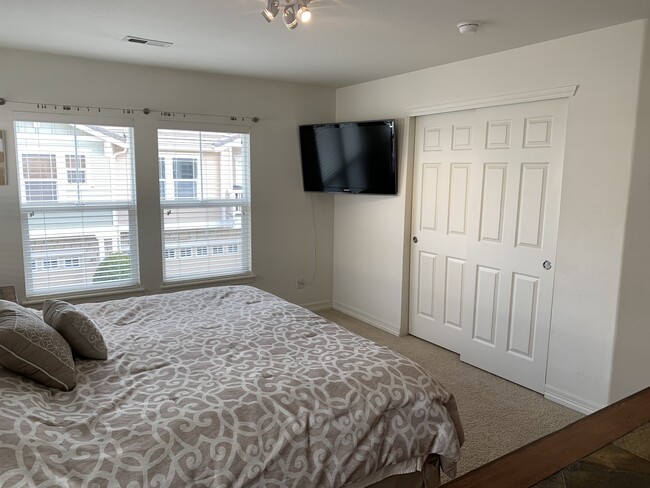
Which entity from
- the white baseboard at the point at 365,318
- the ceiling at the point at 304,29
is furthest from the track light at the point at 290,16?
the white baseboard at the point at 365,318

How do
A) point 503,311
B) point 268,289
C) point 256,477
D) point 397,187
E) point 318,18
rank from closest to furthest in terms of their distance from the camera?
point 256,477, point 318,18, point 503,311, point 397,187, point 268,289

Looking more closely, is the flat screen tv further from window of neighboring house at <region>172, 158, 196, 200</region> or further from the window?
the window

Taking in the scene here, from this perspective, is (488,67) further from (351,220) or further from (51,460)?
(51,460)

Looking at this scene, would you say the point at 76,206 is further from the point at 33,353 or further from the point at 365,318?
the point at 365,318

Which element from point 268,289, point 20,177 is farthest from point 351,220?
point 20,177

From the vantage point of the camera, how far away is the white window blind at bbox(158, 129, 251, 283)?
13.9 ft

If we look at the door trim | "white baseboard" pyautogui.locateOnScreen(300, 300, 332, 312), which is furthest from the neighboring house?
the door trim

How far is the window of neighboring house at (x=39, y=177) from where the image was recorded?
11.9ft

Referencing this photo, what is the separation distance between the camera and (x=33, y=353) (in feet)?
5.86

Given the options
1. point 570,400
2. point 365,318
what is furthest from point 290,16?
point 365,318

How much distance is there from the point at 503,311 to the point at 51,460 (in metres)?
3.05

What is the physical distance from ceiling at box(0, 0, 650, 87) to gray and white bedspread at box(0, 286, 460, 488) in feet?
5.68

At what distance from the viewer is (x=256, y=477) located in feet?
5.12

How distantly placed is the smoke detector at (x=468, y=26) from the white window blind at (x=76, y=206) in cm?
270
